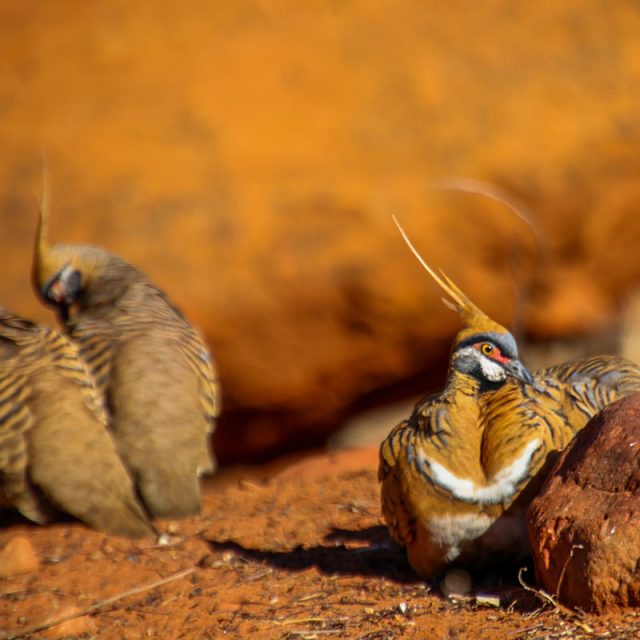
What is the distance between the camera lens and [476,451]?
456 cm

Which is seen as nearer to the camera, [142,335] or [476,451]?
[476,451]

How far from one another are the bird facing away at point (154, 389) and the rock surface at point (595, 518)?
2.52 metres

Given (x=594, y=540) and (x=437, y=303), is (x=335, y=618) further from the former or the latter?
(x=437, y=303)

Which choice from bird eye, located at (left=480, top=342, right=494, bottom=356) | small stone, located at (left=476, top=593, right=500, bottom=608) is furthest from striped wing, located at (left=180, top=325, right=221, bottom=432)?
small stone, located at (left=476, top=593, right=500, bottom=608)

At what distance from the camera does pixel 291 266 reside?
35.3ft

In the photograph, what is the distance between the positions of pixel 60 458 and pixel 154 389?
64 cm

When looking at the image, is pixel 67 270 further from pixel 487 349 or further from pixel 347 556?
pixel 487 349

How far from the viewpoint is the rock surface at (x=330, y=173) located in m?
10.8

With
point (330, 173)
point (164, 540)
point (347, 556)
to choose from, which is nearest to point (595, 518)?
point (347, 556)

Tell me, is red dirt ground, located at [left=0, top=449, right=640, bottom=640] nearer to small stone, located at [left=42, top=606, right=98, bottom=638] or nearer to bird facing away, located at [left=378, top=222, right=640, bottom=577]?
small stone, located at [left=42, top=606, right=98, bottom=638]

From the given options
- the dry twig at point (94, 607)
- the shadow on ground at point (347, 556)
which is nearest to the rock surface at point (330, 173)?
the shadow on ground at point (347, 556)

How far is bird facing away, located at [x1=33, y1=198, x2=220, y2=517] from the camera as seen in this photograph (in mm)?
6203

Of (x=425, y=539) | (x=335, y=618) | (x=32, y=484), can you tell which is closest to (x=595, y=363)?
(x=425, y=539)

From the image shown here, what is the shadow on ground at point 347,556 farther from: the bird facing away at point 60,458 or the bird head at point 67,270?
the bird head at point 67,270
